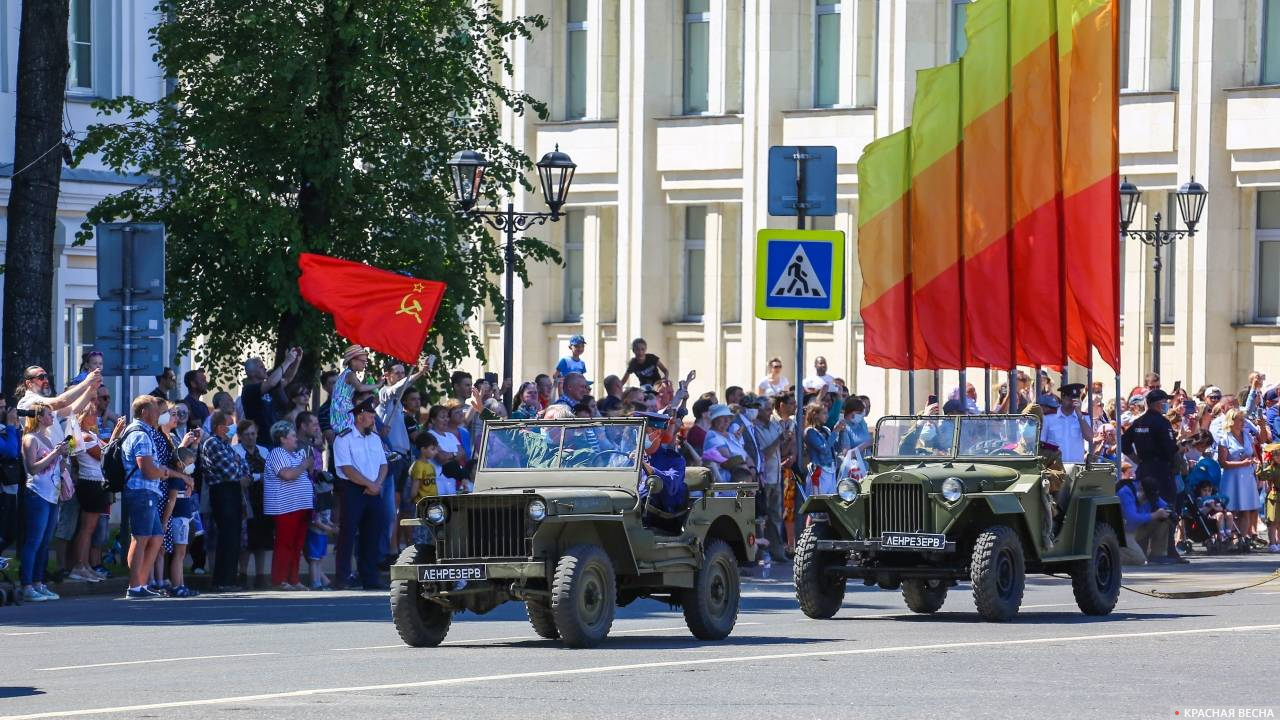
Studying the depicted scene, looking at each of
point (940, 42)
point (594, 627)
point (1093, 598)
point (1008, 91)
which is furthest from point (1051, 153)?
point (940, 42)

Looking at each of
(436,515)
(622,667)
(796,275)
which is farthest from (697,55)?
(622,667)

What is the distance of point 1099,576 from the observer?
71.2 ft

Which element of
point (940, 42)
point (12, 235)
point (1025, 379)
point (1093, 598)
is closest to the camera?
point (1093, 598)

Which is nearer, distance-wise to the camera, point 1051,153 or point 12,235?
point 1051,153

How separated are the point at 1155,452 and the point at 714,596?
14685 millimetres

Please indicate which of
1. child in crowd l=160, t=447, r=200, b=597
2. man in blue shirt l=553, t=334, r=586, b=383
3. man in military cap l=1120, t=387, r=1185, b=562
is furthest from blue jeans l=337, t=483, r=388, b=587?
man in military cap l=1120, t=387, r=1185, b=562

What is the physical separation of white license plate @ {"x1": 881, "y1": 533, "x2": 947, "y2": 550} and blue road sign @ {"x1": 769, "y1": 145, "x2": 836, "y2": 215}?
182 inches

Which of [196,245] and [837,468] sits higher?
[196,245]

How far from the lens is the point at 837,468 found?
29938 mm

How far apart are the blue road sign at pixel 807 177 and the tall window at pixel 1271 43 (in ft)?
76.9

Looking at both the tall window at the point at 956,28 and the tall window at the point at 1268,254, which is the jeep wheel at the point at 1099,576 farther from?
the tall window at the point at 956,28

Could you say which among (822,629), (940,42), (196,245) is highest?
(940,42)

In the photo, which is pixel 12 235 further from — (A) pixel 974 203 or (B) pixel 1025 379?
(B) pixel 1025 379

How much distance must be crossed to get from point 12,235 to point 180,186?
7.80 feet
